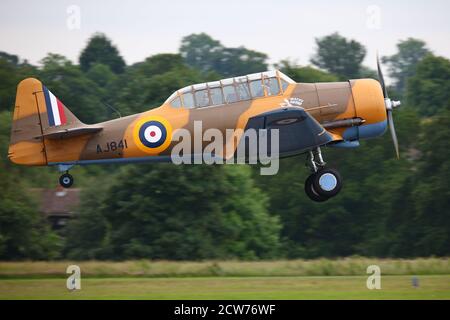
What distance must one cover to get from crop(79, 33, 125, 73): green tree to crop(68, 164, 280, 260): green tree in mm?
47524

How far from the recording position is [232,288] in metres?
16.5

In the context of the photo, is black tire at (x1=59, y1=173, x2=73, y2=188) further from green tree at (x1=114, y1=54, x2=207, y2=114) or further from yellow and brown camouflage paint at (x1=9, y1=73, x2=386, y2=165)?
green tree at (x1=114, y1=54, x2=207, y2=114)

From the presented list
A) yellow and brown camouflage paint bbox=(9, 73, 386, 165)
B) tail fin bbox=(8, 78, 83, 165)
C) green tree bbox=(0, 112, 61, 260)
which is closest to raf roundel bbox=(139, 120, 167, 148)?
yellow and brown camouflage paint bbox=(9, 73, 386, 165)

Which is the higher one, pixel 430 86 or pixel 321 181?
pixel 430 86

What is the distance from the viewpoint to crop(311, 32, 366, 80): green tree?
2908 inches

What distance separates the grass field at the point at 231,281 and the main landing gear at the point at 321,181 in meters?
1.73

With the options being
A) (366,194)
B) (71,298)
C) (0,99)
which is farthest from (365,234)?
(71,298)

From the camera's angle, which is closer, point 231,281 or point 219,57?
point 231,281

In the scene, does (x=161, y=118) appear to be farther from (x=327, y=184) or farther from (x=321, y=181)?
(x=327, y=184)

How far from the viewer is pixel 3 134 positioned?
3684 centimetres

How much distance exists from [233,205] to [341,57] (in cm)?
4402

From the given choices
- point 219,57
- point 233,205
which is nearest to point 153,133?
point 233,205
